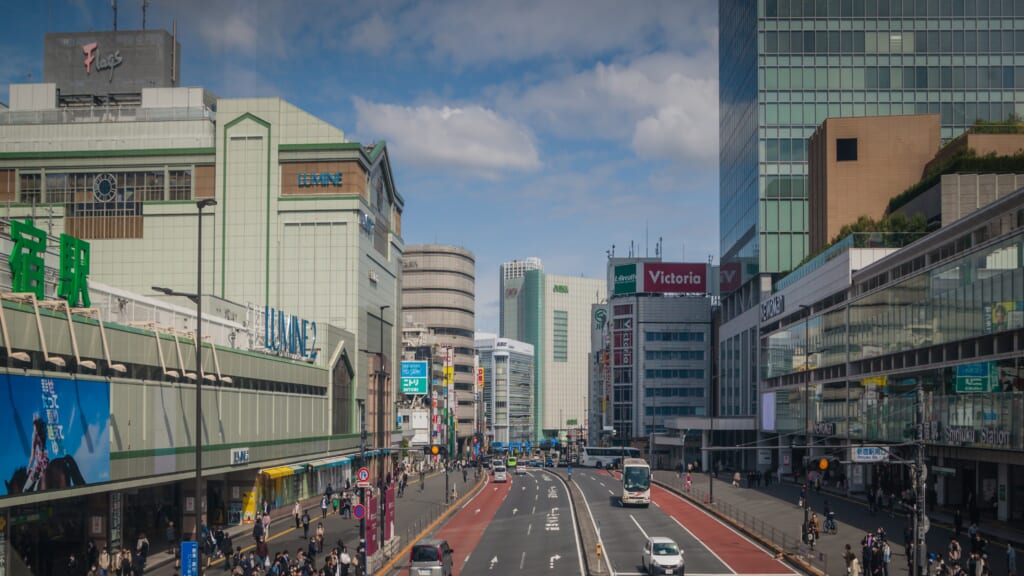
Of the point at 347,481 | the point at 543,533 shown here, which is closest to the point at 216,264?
the point at 347,481

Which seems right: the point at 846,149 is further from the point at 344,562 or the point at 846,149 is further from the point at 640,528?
the point at 344,562

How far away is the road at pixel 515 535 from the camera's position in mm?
45250

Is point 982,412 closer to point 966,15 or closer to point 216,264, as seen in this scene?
point 216,264

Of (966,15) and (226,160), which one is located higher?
(966,15)

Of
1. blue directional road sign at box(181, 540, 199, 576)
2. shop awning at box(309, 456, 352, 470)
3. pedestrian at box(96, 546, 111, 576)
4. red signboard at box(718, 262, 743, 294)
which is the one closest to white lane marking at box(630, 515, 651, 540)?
shop awning at box(309, 456, 352, 470)

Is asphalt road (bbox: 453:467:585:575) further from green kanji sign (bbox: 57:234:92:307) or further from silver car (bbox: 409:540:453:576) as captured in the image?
green kanji sign (bbox: 57:234:92:307)

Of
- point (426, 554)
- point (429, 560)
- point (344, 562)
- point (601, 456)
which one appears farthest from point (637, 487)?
point (601, 456)

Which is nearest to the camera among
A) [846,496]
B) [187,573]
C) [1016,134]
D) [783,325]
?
[187,573]

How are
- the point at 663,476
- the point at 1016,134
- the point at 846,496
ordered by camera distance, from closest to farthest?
1. the point at 846,496
2. the point at 1016,134
3. the point at 663,476

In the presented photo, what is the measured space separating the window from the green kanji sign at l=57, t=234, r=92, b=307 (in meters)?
79.5

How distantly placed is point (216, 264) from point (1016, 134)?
71.0 meters

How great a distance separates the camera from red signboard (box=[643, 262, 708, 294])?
6314 inches

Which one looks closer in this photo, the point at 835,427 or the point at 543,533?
the point at 543,533

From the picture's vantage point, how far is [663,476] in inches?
4205
